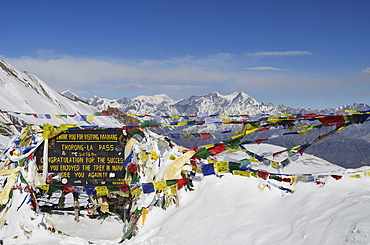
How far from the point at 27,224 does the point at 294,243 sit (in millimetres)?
5722

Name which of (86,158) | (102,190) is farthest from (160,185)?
(86,158)

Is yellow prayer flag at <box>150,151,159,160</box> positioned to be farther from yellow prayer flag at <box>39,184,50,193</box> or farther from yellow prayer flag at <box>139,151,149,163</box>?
Result: yellow prayer flag at <box>39,184,50,193</box>

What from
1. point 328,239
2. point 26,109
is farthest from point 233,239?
point 26,109

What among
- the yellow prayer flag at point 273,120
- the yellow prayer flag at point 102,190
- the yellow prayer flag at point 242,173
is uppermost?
the yellow prayer flag at point 273,120

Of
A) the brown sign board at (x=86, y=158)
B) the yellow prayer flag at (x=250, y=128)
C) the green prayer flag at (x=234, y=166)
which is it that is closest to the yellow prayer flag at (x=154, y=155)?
the brown sign board at (x=86, y=158)

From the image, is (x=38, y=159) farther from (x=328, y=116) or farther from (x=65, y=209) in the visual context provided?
(x=328, y=116)

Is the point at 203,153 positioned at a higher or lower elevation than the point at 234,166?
higher

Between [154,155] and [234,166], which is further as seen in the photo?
[154,155]

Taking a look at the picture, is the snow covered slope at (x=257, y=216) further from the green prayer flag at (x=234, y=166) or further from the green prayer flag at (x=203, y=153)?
the green prayer flag at (x=203, y=153)

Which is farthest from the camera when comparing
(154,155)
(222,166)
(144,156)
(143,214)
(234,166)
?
(154,155)

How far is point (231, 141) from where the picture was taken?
7.79 meters

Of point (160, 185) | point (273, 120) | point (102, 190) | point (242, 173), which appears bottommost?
point (102, 190)

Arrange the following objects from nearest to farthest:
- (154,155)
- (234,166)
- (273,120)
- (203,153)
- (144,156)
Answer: (273,120) → (234,166) → (203,153) → (144,156) → (154,155)

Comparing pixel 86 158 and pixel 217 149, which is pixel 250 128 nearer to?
pixel 217 149
